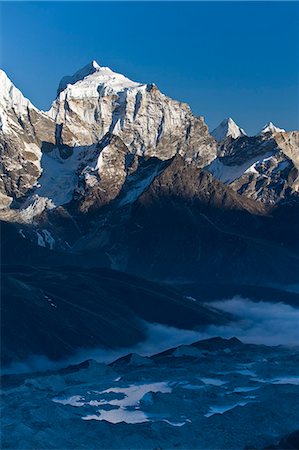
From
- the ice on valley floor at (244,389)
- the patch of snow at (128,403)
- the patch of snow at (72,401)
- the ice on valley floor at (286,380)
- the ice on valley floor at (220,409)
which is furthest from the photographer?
the ice on valley floor at (286,380)

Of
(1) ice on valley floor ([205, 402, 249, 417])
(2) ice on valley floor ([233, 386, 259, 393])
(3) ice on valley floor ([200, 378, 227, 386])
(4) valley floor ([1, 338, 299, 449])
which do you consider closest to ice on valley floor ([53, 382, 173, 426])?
(4) valley floor ([1, 338, 299, 449])

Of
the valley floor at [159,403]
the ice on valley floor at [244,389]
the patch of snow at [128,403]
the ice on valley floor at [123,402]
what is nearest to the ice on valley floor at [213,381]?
the valley floor at [159,403]

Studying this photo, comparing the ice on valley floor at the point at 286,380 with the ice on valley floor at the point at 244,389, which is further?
the ice on valley floor at the point at 286,380

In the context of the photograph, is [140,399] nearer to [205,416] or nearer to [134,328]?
[205,416]

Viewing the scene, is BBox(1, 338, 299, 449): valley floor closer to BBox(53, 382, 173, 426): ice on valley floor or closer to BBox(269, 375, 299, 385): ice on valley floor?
BBox(53, 382, 173, 426): ice on valley floor

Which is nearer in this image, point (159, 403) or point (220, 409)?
point (159, 403)

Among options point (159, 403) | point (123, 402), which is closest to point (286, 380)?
point (159, 403)

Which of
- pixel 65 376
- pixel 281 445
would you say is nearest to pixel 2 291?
pixel 65 376

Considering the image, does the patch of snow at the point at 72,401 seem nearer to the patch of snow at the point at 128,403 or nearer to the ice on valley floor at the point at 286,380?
the patch of snow at the point at 128,403

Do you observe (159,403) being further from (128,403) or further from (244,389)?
(244,389)

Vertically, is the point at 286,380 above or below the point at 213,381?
above

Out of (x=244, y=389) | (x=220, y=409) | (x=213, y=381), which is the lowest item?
(x=220, y=409)

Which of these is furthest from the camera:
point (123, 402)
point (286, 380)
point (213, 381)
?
point (286, 380)
